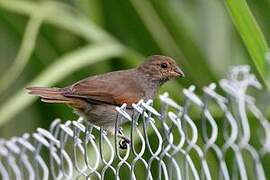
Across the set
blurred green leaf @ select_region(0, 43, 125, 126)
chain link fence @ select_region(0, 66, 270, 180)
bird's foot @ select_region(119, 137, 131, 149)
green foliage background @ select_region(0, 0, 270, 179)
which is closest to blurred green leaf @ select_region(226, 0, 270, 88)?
chain link fence @ select_region(0, 66, 270, 180)

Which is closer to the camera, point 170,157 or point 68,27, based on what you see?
point 170,157

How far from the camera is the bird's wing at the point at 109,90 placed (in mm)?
3143

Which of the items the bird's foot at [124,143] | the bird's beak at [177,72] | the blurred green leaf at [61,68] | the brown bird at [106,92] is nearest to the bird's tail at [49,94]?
the brown bird at [106,92]

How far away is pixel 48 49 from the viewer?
15.1ft

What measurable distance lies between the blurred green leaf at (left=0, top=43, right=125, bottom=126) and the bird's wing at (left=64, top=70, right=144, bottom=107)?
664 mm

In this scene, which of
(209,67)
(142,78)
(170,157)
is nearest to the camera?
(170,157)

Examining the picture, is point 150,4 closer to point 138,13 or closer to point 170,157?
point 138,13

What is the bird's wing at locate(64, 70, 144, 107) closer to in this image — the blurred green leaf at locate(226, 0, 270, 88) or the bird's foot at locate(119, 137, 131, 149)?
the bird's foot at locate(119, 137, 131, 149)

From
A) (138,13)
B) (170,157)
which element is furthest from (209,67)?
(170,157)

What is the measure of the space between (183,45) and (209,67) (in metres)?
0.21

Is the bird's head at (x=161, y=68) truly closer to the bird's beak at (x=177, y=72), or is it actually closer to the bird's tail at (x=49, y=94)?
the bird's beak at (x=177, y=72)

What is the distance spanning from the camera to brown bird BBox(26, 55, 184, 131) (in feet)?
10.3

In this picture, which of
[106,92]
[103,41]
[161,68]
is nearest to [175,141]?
[161,68]

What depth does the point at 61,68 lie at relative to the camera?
3984 mm
